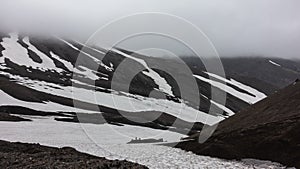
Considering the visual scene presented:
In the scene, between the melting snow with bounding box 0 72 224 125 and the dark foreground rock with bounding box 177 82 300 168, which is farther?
the melting snow with bounding box 0 72 224 125

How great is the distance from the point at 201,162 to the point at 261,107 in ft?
119

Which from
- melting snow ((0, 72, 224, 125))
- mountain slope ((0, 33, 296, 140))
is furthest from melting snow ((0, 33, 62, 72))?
melting snow ((0, 72, 224, 125))

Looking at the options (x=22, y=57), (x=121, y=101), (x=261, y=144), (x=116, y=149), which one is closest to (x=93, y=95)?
(x=121, y=101)

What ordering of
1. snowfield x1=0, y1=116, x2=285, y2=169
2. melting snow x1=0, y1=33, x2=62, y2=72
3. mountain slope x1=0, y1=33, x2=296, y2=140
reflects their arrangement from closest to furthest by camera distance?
snowfield x1=0, y1=116, x2=285, y2=169
mountain slope x1=0, y1=33, x2=296, y2=140
melting snow x1=0, y1=33, x2=62, y2=72

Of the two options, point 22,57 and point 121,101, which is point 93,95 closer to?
point 121,101

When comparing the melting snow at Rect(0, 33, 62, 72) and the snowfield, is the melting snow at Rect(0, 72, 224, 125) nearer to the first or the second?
the melting snow at Rect(0, 33, 62, 72)

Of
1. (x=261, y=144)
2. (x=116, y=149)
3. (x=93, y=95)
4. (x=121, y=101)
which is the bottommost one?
(x=121, y=101)

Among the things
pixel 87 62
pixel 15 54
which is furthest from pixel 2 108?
pixel 87 62

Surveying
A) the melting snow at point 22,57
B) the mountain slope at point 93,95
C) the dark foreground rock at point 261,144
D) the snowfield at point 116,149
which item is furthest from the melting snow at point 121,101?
the dark foreground rock at point 261,144

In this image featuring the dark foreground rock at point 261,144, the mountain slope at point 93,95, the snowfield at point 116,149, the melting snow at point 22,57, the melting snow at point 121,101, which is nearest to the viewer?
the snowfield at point 116,149

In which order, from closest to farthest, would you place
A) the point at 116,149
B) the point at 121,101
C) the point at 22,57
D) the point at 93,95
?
1. the point at 116,149
2. the point at 121,101
3. the point at 93,95
4. the point at 22,57

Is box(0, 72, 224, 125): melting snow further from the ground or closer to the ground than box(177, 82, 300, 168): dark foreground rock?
closer to the ground

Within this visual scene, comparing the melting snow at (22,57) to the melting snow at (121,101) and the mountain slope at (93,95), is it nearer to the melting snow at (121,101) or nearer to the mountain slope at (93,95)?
the mountain slope at (93,95)

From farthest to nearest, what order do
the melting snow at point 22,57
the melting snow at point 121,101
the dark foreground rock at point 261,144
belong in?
1. the melting snow at point 22,57
2. the melting snow at point 121,101
3. the dark foreground rock at point 261,144
